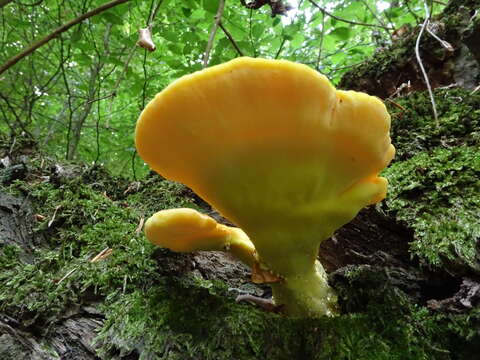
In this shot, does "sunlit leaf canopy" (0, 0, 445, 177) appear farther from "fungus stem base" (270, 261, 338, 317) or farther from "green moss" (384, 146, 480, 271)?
"fungus stem base" (270, 261, 338, 317)

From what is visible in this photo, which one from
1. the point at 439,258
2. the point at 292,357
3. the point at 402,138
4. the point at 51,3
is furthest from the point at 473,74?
the point at 51,3

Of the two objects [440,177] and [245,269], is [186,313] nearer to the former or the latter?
[245,269]

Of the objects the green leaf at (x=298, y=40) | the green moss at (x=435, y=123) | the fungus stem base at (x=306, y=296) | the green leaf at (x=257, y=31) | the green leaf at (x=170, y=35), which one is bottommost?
the fungus stem base at (x=306, y=296)

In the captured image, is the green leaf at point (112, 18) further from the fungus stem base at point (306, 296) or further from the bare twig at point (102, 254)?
the fungus stem base at point (306, 296)

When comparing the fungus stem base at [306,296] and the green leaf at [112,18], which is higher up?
the green leaf at [112,18]

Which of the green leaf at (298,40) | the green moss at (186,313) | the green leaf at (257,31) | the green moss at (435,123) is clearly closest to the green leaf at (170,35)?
the green leaf at (257,31)

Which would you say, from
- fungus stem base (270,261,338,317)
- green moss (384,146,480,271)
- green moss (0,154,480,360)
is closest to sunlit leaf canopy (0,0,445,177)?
green moss (0,154,480,360)

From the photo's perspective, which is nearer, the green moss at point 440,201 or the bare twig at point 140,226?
the green moss at point 440,201

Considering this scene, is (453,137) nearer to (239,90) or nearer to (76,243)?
(239,90)
